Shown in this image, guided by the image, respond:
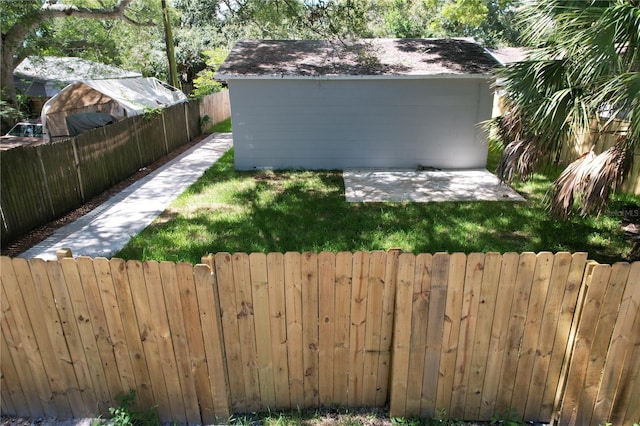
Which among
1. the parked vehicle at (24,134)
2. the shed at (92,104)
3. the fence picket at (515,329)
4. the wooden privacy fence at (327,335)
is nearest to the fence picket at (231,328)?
the wooden privacy fence at (327,335)

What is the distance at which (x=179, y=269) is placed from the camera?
267 cm

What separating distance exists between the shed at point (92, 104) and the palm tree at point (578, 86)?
11014mm

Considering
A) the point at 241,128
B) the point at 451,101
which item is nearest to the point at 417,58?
the point at 451,101

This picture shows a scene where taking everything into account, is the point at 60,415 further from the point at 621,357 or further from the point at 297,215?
the point at 297,215

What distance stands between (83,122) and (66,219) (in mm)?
6997

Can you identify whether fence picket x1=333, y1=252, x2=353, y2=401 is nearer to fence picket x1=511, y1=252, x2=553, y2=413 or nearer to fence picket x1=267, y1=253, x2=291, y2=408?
fence picket x1=267, y1=253, x2=291, y2=408

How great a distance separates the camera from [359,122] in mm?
10867

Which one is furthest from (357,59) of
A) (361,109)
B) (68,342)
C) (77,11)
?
(68,342)

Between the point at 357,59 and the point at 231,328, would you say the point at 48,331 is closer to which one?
the point at 231,328

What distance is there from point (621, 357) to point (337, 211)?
17.3ft

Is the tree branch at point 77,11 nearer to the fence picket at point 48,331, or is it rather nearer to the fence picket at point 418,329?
the fence picket at point 48,331

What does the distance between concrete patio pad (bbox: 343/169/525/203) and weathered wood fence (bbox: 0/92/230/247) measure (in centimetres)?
557

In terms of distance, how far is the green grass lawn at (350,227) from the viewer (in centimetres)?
608

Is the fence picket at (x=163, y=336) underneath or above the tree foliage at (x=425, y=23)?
underneath
